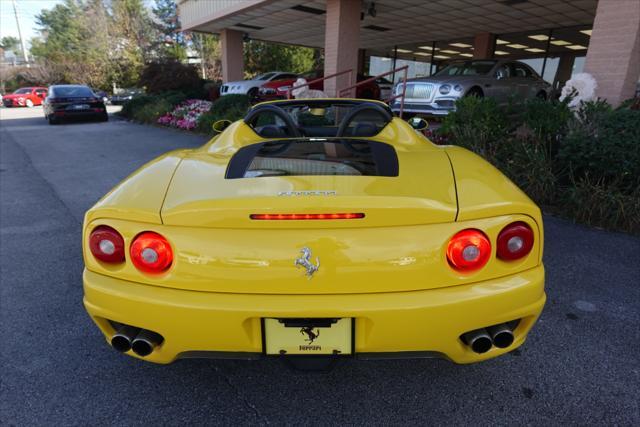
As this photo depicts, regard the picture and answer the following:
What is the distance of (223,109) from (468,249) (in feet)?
37.1

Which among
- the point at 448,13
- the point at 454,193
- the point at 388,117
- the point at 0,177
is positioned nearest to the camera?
the point at 454,193

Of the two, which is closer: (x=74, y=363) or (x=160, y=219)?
(x=160, y=219)

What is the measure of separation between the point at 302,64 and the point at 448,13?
68.1ft

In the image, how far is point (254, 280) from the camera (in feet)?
4.70

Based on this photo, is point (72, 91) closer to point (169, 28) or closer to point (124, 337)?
point (124, 337)

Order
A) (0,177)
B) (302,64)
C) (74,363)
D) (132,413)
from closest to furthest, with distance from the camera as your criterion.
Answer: (132,413)
(74,363)
(0,177)
(302,64)

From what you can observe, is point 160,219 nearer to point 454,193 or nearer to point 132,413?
point 132,413

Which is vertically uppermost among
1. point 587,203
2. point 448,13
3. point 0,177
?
point 448,13

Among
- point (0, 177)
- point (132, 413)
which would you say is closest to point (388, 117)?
point (132, 413)

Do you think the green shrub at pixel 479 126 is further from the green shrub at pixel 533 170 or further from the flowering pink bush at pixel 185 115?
the flowering pink bush at pixel 185 115

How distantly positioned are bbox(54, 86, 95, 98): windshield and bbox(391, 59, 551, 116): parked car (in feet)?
39.7

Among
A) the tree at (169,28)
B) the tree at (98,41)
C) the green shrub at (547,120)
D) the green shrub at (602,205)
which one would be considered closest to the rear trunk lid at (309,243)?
the green shrub at (602,205)

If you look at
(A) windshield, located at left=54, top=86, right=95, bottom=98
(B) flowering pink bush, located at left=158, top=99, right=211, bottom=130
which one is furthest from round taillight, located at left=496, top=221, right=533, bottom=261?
(A) windshield, located at left=54, top=86, right=95, bottom=98

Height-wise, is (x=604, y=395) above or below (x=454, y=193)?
below
